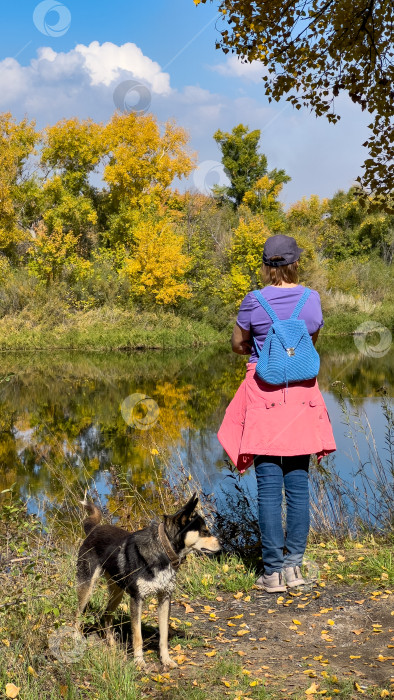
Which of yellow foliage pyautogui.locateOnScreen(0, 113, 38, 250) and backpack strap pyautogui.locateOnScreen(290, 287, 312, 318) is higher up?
yellow foliage pyautogui.locateOnScreen(0, 113, 38, 250)

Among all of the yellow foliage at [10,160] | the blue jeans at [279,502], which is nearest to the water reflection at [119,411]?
the blue jeans at [279,502]

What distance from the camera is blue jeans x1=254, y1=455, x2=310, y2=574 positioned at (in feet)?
14.6

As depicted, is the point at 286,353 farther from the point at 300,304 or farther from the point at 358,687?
the point at 358,687

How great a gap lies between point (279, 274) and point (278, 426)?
0.92 m

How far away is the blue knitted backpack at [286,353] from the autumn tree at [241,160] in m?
48.7

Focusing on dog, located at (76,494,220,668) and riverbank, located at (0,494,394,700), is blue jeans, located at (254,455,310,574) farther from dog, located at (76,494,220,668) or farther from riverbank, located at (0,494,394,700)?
dog, located at (76,494,220,668)

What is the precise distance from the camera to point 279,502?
448 centimetres

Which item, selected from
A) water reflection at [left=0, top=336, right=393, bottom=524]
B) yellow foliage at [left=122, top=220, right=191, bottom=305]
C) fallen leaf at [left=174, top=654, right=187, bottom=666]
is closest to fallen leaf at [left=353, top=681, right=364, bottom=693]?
fallen leaf at [left=174, top=654, right=187, bottom=666]

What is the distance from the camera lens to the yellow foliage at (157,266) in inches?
1353

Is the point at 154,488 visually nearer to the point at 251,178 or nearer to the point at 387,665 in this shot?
the point at 387,665

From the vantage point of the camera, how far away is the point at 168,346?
110 ft

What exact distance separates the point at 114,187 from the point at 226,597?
3640 centimetres

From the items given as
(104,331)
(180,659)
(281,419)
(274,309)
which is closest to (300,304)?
(274,309)

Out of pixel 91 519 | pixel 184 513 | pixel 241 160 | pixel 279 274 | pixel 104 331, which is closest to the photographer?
pixel 184 513
